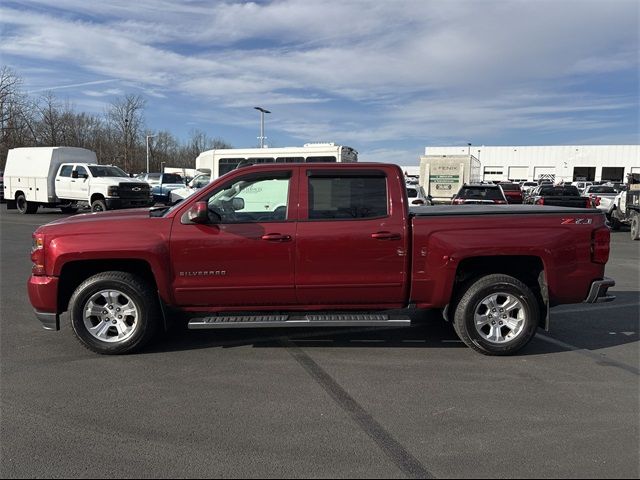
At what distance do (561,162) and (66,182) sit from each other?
91771 millimetres

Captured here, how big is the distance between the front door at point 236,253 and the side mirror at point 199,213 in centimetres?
9

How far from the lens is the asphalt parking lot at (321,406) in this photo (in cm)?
309

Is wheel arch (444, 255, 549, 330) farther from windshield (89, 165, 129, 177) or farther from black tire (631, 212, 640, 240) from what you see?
windshield (89, 165, 129, 177)

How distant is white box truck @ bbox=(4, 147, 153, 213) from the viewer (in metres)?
19.0

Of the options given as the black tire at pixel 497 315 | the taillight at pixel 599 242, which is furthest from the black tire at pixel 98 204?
the taillight at pixel 599 242

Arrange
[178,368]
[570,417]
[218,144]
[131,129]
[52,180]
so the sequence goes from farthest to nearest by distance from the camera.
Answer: [218,144] < [131,129] < [52,180] < [178,368] < [570,417]

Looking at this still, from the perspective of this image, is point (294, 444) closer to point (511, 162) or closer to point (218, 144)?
point (218, 144)

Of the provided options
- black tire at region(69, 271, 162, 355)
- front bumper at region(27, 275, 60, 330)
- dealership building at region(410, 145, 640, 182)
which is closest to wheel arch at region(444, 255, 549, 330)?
black tire at region(69, 271, 162, 355)

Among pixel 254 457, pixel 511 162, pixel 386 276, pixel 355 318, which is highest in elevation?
pixel 511 162

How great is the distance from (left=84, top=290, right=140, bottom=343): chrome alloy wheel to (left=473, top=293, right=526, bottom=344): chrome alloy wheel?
3.42 m

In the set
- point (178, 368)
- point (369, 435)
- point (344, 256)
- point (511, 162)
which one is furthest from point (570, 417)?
point (511, 162)

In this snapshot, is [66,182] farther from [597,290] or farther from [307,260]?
[597,290]

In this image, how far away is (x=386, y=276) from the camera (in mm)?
4898

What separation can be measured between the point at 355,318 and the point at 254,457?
6.43 ft
